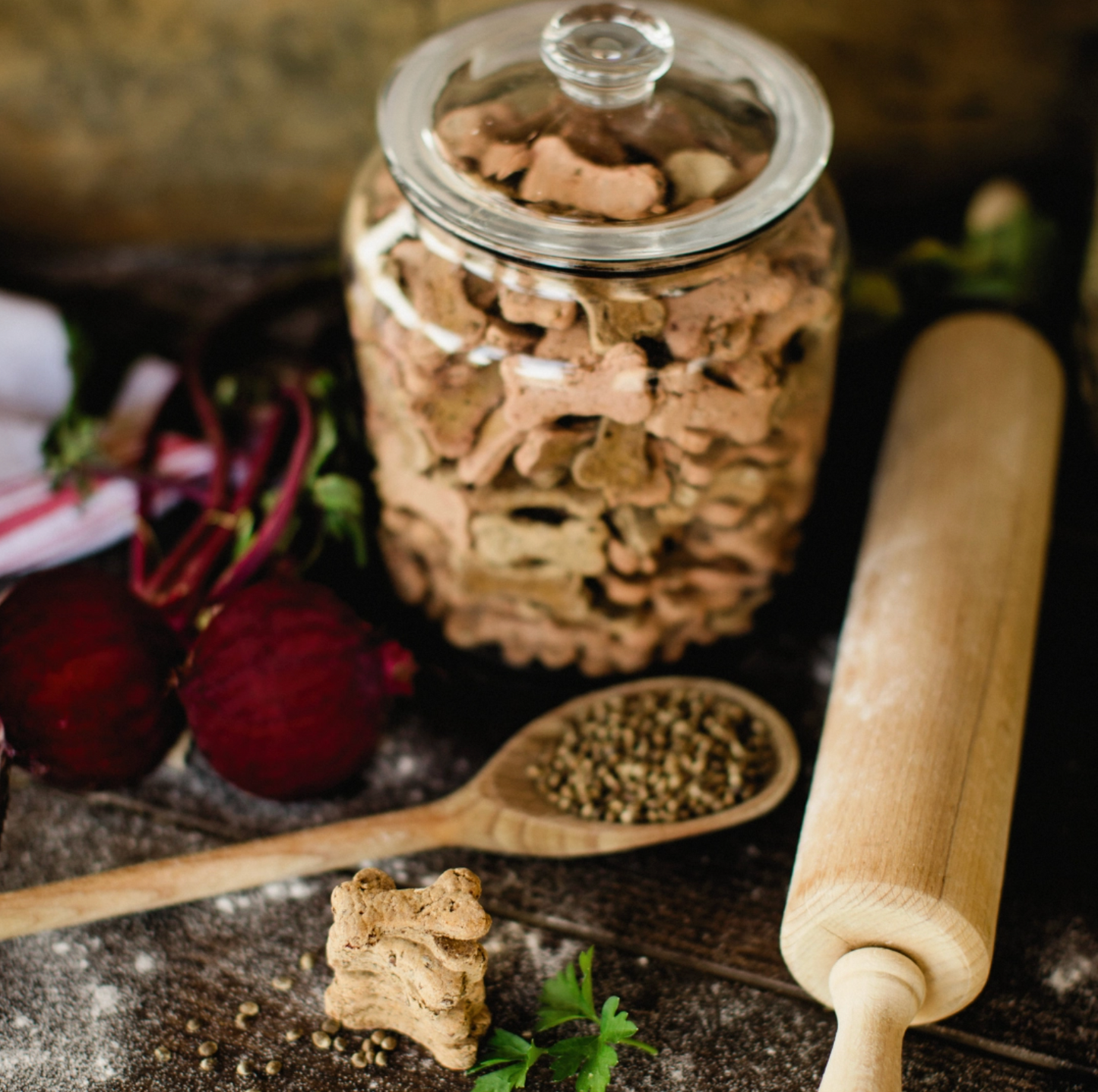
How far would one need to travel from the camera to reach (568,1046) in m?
0.62

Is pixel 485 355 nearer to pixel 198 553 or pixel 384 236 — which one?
pixel 384 236

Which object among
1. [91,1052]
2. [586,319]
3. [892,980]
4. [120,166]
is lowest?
[91,1052]

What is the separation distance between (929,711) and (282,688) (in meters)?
0.40

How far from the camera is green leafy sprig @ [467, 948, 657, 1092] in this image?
24.0 inches

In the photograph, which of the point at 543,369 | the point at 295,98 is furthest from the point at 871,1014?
the point at 295,98

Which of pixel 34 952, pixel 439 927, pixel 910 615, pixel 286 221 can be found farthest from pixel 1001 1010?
pixel 286 221

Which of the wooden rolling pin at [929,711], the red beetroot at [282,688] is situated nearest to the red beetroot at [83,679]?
the red beetroot at [282,688]

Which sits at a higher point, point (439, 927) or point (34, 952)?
point (439, 927)

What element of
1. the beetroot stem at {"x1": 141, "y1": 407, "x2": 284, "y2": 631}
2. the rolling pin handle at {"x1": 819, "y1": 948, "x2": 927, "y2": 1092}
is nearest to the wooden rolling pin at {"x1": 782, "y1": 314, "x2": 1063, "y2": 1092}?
the rolling pin handle at {"x1": 819, "y1": 948, "x2": 927, "y2": 1092}

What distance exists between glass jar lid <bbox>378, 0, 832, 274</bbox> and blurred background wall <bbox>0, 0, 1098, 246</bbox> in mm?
327

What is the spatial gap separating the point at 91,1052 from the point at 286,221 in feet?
2.72

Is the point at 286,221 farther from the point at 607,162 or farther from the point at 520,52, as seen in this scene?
the point at 607,162

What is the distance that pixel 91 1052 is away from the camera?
644 mm

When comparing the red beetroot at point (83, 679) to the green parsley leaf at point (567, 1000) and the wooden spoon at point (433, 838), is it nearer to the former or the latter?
the wooden spoon at point (433, 838)
